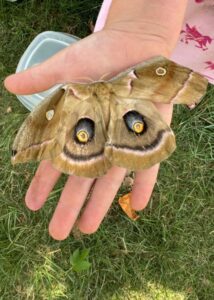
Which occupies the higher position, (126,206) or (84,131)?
(84,131)

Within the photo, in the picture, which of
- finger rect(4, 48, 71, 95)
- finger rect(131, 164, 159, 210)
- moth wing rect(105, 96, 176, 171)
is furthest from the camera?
finger rect(131, 164, 159, 210)

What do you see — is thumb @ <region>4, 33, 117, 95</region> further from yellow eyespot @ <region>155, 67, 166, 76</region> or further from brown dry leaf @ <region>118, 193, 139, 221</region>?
brown dry leaf @ <region>118, 193, 139, 221</region>

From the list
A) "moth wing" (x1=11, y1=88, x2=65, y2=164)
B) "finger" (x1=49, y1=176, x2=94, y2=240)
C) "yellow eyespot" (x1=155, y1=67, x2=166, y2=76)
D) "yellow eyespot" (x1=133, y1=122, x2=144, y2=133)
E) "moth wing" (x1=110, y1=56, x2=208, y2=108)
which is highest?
"yellow eyespot" (x1=155, y1=67, x2=166, y2=76)

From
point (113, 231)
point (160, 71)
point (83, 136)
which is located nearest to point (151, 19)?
point (160, 71)

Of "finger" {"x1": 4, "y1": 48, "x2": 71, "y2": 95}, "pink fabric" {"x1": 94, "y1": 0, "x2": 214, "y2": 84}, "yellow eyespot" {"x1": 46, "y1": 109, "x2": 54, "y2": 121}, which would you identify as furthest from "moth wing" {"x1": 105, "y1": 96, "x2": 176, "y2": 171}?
"pink fabric" {"x1": 94, "y1": 0, "x2": 214, "y2": 84}

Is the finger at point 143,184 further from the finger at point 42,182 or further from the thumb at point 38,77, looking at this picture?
the thumb at point 38,77

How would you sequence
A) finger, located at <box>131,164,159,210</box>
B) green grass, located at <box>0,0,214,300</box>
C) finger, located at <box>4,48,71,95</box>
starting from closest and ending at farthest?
finger, located at <box>4,48,71,95</box>
finger, located at <box>131,164,159,210</box>
green grass, located at <box>0,0,214,300</box>

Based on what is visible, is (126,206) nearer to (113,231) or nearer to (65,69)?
(113,231)
